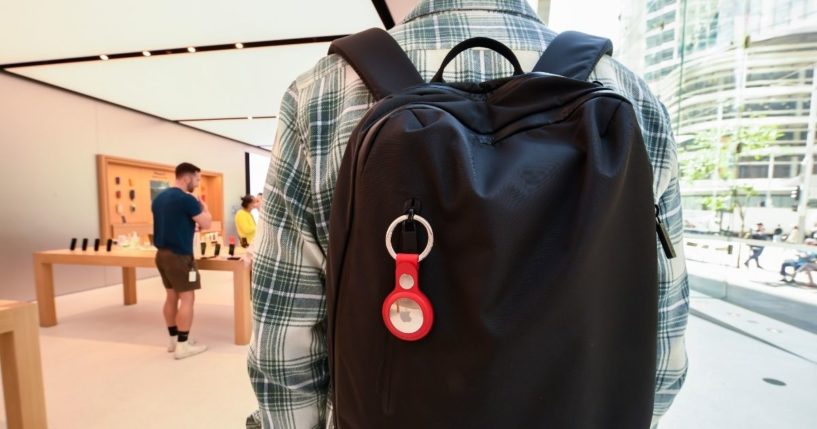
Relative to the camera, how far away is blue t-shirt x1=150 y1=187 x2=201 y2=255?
102 inches

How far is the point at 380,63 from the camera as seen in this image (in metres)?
0.48

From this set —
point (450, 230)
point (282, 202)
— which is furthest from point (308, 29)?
point (450, 230)

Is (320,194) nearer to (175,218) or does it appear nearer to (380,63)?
(380,63)

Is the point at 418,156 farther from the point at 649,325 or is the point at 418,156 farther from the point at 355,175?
the point at 649,325

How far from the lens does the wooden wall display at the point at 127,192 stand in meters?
4.82

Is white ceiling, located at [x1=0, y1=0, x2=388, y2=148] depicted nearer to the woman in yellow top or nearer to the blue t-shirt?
the blue t-shirt

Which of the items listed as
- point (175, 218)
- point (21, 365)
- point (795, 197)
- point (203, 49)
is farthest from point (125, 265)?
point (795, 197)

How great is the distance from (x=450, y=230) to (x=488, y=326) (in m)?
0.10

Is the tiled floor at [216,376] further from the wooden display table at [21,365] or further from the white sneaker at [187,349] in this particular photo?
the wooden display table at [21,365]

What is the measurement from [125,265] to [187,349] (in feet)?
4.35

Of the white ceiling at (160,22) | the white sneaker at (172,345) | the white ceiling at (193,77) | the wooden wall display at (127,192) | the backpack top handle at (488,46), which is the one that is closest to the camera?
the backpack top handle at (488,46)

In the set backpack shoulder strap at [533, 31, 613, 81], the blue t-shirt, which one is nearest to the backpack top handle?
A: backpack shoulder strap at [533, 31, 613, 81]

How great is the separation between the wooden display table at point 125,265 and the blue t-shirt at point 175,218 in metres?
0.39

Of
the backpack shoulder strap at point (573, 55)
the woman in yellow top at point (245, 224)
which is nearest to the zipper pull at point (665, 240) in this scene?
the backpack shoulder strap at point (573, 55)
